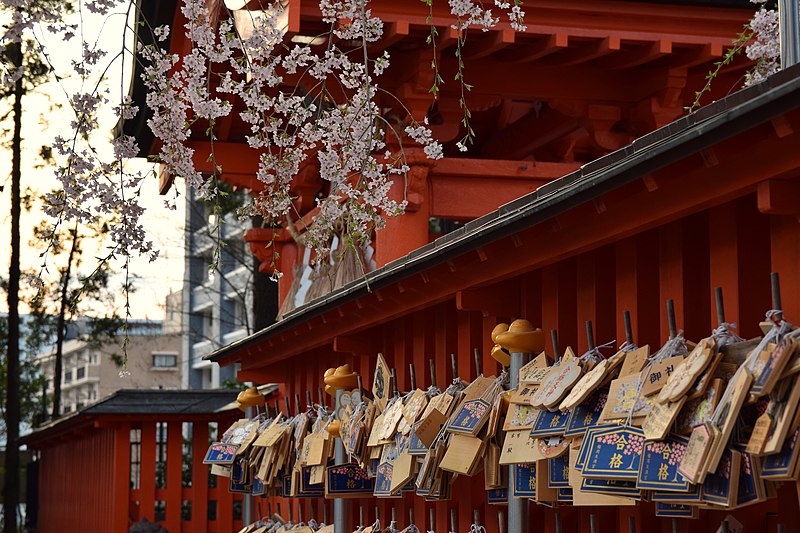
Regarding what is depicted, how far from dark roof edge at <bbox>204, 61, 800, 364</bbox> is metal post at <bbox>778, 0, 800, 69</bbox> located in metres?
0.81

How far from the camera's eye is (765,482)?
8.39ft

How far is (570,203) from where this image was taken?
3.19 metres

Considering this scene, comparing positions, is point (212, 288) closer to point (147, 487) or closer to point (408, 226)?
point (147, 487)

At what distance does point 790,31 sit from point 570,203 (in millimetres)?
1164

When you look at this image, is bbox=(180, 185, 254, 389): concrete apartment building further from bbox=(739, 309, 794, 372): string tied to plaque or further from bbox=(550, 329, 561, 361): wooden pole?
bbox=(739, 309, 794, 372): string tied to plaque

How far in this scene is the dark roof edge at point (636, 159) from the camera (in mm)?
2461

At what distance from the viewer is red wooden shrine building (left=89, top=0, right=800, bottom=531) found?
282 centimetres

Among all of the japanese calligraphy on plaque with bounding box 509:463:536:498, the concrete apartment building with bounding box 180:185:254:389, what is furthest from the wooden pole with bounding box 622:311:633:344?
the concrete apartment building with bounding box 180:185:254:389

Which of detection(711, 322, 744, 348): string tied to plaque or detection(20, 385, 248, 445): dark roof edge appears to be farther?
detection(20, 385, 248, 445): dark roof edge

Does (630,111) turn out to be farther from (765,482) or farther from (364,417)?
(765,482)

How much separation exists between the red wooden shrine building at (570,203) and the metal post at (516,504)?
17cm

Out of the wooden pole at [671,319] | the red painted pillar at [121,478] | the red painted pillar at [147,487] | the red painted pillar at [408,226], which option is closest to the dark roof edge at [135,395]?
the red painted pillar at [121,478]

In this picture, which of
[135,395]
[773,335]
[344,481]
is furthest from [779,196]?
[135,395]

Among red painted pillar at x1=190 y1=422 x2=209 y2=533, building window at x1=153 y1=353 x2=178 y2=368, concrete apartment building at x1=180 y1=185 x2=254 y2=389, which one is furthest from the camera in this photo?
building window at x1=153 y1=353 x2=178 y2=368
